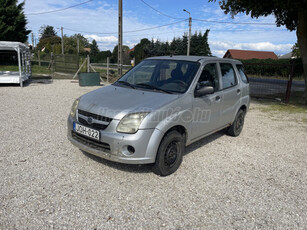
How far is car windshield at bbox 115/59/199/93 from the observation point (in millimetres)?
4048

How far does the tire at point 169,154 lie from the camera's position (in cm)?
349

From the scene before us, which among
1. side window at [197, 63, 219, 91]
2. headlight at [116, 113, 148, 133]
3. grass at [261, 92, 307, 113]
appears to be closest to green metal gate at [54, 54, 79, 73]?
grass at [261, 92, 307, 113]

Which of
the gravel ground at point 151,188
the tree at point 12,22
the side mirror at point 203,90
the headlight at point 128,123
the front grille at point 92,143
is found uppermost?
the tree at point 12,22

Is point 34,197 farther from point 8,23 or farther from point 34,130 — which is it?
point 8,23

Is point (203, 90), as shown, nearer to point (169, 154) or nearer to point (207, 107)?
point (207, 107)

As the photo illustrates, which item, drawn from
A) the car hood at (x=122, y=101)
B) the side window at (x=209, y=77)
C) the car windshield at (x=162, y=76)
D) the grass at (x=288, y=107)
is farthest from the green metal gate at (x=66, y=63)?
the car hood at (x=122, y=101)

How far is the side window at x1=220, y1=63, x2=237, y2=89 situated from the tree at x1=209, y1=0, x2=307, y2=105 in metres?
5.38

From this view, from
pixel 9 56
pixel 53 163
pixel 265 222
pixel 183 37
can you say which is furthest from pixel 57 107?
pixel 183 37

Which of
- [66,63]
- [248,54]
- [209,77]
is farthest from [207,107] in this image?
[248,54]

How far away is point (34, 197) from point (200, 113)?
2768 millimetres

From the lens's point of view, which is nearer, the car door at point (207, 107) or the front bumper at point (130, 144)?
the front bumper at point (130, 144)

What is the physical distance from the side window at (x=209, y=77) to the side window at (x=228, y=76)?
0.31 metres

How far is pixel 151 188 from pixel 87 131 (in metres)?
1.22

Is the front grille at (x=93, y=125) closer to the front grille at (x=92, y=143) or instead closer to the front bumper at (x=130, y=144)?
the front bumper at (x=130, y=144)
